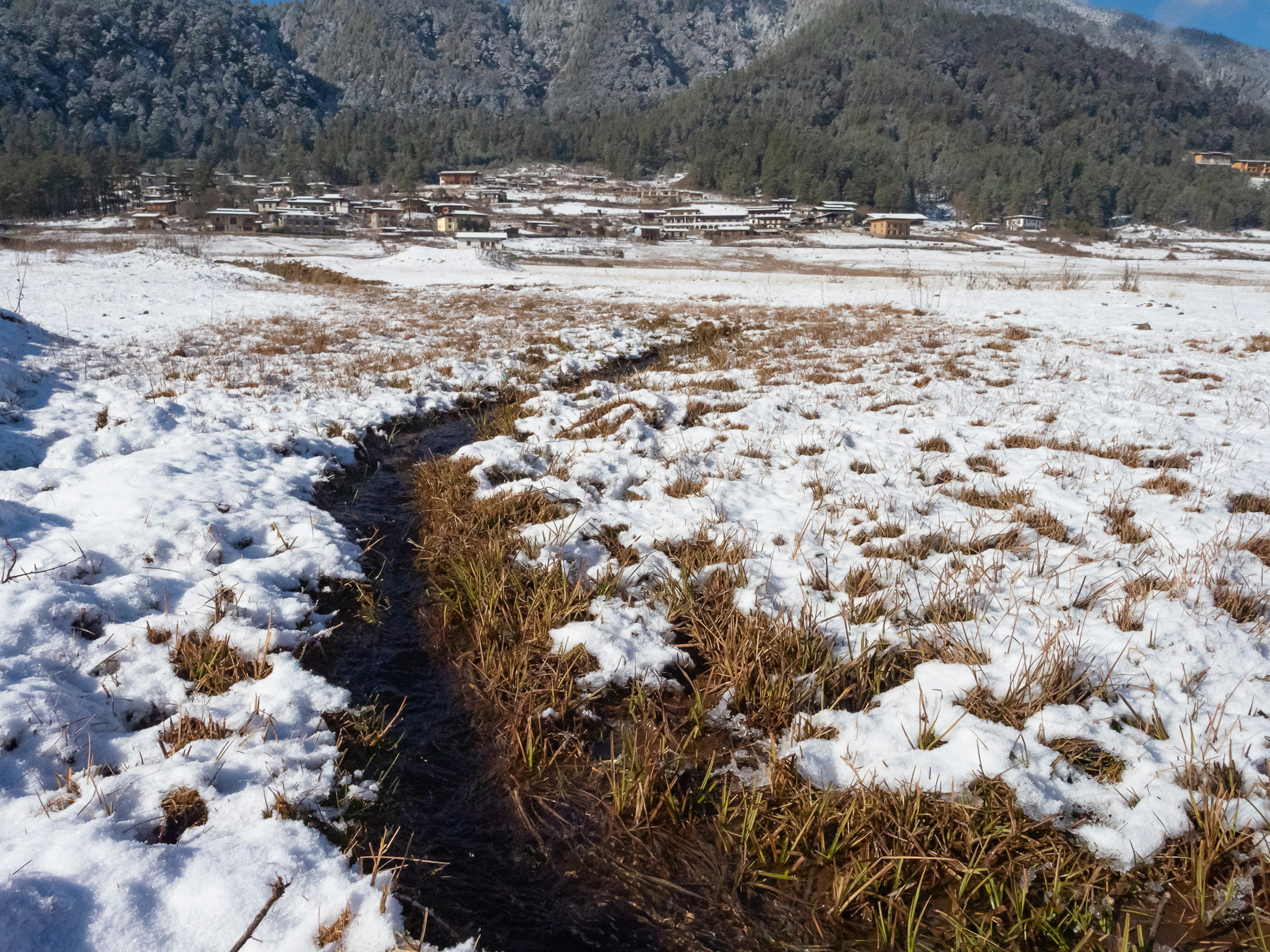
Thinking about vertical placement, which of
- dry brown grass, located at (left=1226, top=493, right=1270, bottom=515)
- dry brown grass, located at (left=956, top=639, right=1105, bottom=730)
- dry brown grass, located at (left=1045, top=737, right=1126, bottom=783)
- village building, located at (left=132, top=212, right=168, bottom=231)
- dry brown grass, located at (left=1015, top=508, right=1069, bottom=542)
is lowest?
dry brown grass, located at (left=1045, top=737, right=1126, bottom=783)

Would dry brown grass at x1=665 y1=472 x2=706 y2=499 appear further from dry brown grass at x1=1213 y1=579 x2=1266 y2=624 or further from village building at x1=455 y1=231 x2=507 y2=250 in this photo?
village building at x1=455 y1=231 x2=507 y2=250

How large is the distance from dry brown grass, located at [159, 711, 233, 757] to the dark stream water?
820mm

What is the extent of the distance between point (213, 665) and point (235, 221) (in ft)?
381

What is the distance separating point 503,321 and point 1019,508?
17.3m

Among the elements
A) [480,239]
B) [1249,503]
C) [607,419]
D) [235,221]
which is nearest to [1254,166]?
[480,239]

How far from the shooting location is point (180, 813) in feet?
9.77

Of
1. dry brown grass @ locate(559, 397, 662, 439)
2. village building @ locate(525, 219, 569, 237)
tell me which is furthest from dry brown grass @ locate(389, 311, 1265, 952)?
village building @ locate(525, 219, 569, 237)

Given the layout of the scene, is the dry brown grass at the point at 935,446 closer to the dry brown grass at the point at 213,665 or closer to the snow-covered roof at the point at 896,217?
the dry brown grass at the point at 213,665

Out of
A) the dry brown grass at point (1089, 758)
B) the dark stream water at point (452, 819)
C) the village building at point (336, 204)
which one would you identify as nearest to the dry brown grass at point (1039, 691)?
the dry brown grass at point (1089, 758)

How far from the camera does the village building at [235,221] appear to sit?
95.5m

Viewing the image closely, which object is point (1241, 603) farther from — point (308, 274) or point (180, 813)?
point (308, 274)

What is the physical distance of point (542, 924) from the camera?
2.88 meters

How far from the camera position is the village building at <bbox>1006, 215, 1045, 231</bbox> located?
431 feet

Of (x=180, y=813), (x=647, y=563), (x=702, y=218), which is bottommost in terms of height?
(x=180, y=813)
